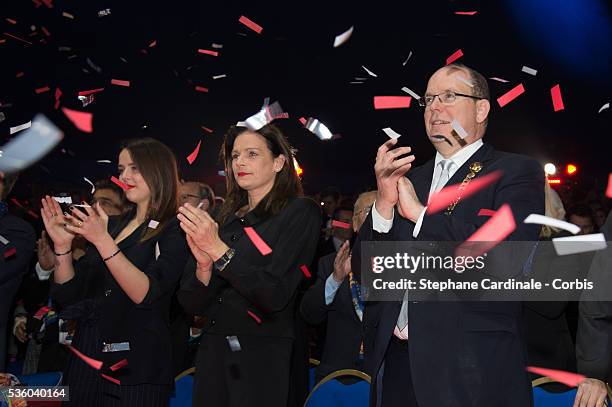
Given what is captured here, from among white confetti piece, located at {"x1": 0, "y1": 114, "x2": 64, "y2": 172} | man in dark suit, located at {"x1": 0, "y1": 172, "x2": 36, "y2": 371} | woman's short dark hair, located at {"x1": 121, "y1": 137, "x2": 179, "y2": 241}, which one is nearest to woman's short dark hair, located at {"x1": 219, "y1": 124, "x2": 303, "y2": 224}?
woman's short dark hair, located at {"x1": 121, "y1": 137, "x2": 179, "y2": 241}

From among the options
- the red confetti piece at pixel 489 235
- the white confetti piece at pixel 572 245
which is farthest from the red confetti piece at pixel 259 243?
the white confetti piece at pixel 572 245

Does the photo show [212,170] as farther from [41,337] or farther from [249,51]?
[41,337]

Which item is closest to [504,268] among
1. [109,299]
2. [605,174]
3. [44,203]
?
[109,299]

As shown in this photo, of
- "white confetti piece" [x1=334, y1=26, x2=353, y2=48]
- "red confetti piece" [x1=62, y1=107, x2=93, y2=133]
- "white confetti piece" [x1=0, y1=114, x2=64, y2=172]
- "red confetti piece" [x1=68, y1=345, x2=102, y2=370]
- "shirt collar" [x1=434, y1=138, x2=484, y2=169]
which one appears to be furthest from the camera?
"white confetti piece" [x1=334, y1=26, x2=353, y2=48]

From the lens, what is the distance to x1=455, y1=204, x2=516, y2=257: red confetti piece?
2.25 metres

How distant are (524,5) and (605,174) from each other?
23.5 feet

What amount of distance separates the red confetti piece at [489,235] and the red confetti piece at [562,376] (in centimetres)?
75

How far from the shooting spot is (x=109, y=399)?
3.31m

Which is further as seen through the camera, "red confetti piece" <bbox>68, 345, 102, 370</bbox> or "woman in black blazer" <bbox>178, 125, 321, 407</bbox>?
"red confetti piece" <bbox>68, 345, 102, 370</bbox>

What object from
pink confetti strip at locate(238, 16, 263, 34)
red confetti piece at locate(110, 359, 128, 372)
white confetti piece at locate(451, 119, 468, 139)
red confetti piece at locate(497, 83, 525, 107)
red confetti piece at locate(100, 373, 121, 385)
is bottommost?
red confetti piece at locate(100, 373, 121, 385)

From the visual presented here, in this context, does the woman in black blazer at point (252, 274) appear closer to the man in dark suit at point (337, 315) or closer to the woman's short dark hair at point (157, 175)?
the woman's short dark hair at point (157, 175)

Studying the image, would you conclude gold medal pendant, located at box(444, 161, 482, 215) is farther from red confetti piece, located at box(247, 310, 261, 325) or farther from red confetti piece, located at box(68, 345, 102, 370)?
red confetti piece, located at box(68, 345, 102, 370)

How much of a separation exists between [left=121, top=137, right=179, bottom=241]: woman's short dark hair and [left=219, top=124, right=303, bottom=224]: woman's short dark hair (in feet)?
1.12

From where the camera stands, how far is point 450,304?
2.34m
